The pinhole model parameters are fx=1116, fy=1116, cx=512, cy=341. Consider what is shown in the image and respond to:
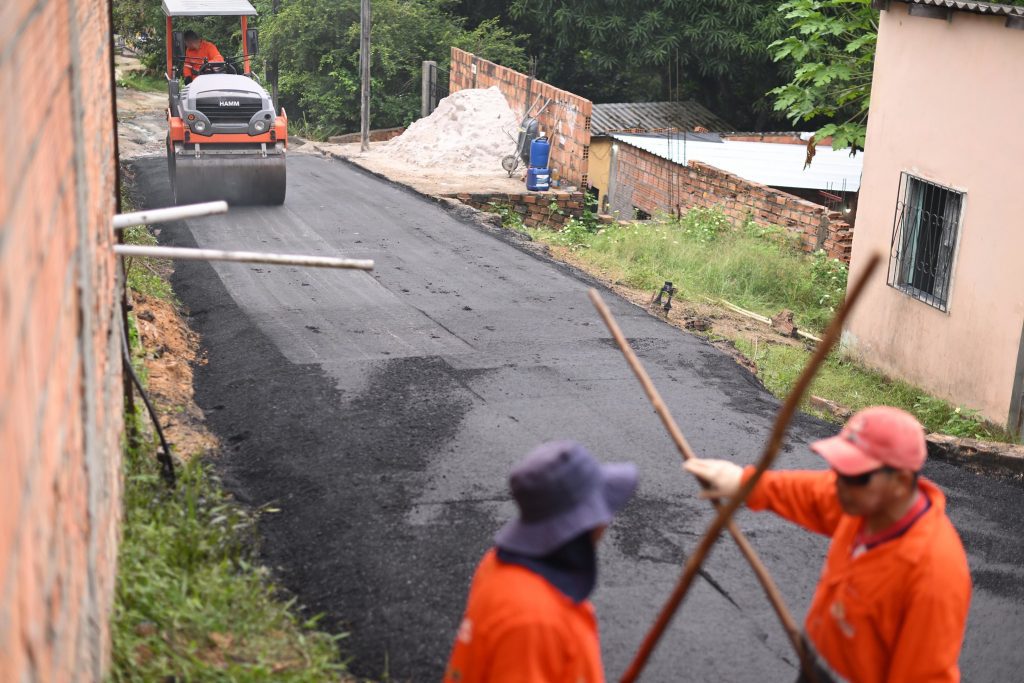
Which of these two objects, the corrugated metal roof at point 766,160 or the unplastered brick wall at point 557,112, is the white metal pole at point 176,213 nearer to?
the corrugated metal roof at point 766,160

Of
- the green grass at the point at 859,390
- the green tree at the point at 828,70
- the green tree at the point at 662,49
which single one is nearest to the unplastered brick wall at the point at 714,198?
the green tree at the point at 828,70

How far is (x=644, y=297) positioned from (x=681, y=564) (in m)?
6.33

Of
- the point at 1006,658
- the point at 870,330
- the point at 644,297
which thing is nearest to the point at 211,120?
the point at 644,297

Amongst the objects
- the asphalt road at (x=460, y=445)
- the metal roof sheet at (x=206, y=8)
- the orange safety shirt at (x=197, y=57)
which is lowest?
the asphalt road at (x=460, y=445)

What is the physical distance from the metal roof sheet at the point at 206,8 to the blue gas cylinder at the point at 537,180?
542cm

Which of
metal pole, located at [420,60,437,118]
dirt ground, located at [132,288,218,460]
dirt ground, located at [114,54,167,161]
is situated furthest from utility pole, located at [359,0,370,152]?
dirt ground, located at [132,288,218,460]

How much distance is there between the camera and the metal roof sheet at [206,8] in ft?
47.1

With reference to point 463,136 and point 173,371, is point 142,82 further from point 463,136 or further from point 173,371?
point 173,371

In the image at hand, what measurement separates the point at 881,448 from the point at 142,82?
105 feet

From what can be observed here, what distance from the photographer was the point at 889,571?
3242mm

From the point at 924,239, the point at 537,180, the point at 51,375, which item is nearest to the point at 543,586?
the point at 51,375

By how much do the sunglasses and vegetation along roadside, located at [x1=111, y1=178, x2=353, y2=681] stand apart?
225cm

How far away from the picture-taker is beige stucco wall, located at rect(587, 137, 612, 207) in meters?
20.2

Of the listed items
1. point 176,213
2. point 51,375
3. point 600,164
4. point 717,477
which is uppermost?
point 176,213
